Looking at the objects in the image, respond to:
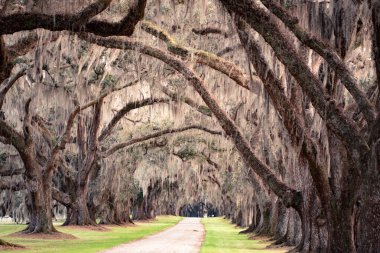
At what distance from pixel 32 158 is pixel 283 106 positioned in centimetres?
1359

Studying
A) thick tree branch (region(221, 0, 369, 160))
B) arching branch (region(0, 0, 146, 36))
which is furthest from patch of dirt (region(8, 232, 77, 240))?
thick tree branch (region(221, 0, 369, 160))

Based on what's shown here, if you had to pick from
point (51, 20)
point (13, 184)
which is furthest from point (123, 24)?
point (13, 184)

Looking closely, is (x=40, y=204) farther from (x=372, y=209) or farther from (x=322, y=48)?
(x=372, y=209)

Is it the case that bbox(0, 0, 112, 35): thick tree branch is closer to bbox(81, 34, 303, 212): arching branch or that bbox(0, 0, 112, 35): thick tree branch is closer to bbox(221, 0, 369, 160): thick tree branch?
bbox(221, 0, 369, 160): thick tree branch

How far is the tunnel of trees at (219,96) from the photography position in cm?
913

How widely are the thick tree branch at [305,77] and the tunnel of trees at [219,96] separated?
0.02 meters

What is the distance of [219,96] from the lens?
18.8 metres

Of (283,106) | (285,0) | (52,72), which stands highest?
(52,72)

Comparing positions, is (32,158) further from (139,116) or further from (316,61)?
(316,61)

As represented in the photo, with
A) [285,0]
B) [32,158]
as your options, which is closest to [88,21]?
[285,0]

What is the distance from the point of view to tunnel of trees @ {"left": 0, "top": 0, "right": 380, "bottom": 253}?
9.13 m

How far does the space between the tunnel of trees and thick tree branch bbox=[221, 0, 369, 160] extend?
18 millimetres

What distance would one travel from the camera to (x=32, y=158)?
72.6 ft

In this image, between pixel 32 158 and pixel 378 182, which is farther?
pixel 32 158
